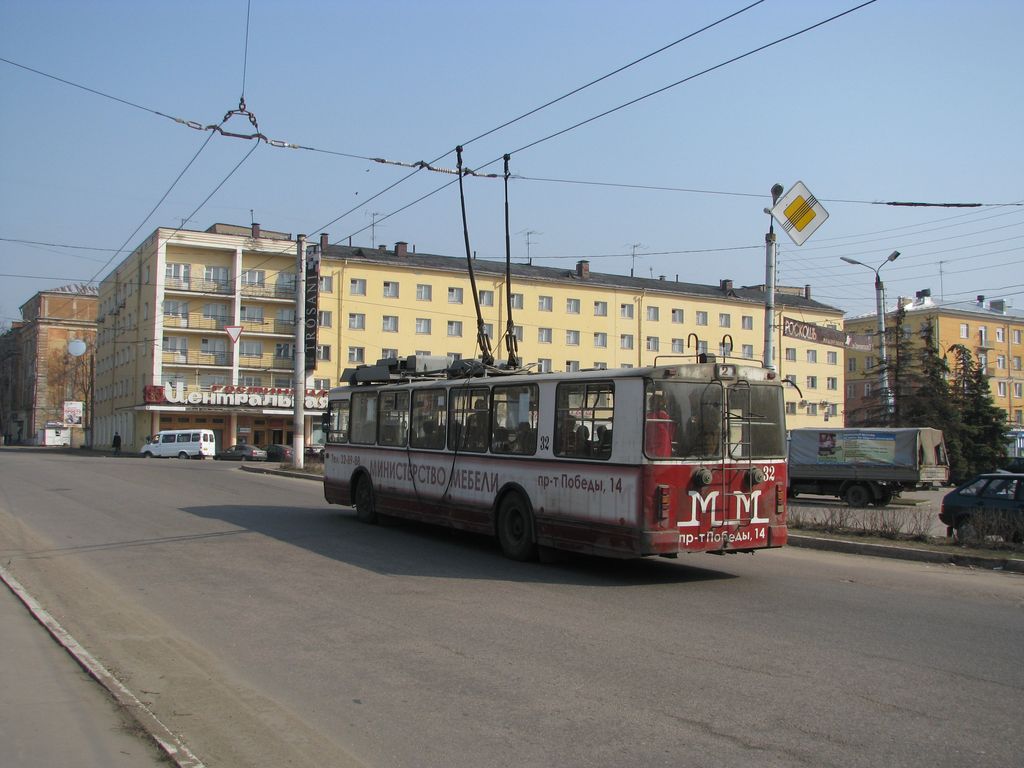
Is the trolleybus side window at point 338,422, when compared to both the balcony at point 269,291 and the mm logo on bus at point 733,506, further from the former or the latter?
the balcony at point 269,291

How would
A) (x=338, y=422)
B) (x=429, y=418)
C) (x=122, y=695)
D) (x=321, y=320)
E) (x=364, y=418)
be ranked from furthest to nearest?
1. (x=321, y=320)
2. (x=338, y=422)
3. (x=364, y=418)
4. (x=429, y=418)
5. (x=122, y=695)

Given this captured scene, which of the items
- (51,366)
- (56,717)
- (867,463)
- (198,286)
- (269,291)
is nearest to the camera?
(56,717)

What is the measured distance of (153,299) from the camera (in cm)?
6738

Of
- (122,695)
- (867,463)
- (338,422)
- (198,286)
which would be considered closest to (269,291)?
(198,286)

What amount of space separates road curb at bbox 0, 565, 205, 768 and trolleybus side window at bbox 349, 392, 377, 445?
8.37 metres

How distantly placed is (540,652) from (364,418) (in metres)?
10.5

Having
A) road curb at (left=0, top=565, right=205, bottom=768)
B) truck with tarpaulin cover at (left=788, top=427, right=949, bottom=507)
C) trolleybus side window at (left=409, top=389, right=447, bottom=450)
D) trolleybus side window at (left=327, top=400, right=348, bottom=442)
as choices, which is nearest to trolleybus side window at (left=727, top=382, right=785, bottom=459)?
trolleybus side window at (left=409, top=389, right=447, bottom=450)

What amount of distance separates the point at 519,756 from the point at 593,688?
1.38m

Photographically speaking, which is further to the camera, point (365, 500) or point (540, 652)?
point (365, 500)

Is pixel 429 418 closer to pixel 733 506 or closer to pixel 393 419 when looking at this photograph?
pixel 393 419

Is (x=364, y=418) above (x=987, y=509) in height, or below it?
above

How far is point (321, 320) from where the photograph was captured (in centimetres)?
6656

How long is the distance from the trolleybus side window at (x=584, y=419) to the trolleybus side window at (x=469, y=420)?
1.87m

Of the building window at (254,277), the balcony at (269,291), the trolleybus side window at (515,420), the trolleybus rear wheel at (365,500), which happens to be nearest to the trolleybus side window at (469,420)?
the trolleybus side window at (515,420)
